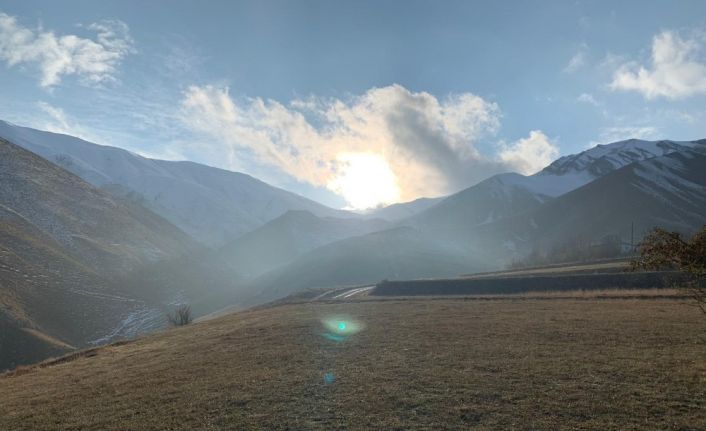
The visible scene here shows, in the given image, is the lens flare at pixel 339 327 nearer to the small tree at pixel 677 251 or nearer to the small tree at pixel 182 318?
the small tree at pixel 677 251

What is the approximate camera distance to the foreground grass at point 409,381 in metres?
16.4

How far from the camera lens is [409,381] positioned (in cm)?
2134

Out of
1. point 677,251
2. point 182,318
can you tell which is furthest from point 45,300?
point 677,251

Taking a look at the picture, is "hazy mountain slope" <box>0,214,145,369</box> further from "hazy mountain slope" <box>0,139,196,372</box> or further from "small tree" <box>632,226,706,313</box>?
"small tree" <box>632,226,706,313</box>

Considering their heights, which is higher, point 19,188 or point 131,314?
point 19,188

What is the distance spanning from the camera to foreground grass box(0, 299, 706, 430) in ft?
53.8

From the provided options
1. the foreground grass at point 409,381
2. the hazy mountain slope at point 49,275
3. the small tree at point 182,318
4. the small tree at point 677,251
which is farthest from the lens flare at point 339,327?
the hazy mountain slope at point 49,275

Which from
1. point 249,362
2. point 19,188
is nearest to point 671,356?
point 249,362

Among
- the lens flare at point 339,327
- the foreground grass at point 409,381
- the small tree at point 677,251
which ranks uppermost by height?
the small tree at point 677,251

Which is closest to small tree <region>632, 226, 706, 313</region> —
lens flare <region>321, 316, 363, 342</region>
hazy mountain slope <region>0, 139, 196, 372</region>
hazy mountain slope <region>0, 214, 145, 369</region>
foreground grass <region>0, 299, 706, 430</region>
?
foreground grass <region>0, 299, 706, 430</region>

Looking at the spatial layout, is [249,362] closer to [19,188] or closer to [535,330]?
[535,330]

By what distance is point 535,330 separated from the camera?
1299 inches

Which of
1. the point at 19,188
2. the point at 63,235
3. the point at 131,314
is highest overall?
the point at 19,188

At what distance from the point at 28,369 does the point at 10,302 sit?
3079 inches
